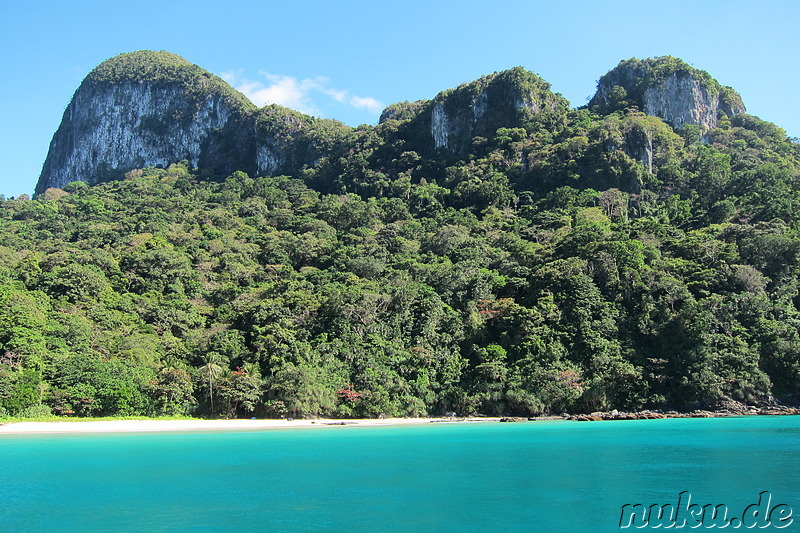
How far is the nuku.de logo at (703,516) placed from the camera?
39.9ft

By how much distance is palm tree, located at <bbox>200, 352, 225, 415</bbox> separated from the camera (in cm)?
3901

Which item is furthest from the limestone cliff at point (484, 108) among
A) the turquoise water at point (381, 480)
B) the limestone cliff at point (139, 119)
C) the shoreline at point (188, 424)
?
the turquoise water at point (381, 480)

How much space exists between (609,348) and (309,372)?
20.8 m

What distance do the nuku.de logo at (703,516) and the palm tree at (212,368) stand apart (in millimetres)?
30806

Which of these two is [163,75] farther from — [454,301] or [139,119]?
[454,301]

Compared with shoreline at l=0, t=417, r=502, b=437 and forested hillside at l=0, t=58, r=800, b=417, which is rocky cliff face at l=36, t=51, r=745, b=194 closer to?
forested hillside at l=0, t=58, r=800, b=417

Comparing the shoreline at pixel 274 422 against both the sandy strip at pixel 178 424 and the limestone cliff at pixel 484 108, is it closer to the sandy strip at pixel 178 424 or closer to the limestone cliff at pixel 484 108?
the sandy strip at pixel 178 424

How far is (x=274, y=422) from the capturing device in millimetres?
38062

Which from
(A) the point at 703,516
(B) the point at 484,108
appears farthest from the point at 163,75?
(A) the point at 703,516

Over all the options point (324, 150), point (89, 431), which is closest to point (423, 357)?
point (89, 431)

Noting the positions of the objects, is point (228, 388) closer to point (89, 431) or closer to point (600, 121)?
point (89, 431)

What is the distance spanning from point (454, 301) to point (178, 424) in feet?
77.1

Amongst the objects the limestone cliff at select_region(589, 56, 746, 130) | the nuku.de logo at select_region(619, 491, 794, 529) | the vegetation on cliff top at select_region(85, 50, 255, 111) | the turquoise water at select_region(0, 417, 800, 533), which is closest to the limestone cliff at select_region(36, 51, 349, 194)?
the vegetation on cliff top at select_region(85, 50, 255, 111)

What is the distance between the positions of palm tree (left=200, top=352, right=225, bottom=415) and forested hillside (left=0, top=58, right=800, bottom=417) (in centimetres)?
16
